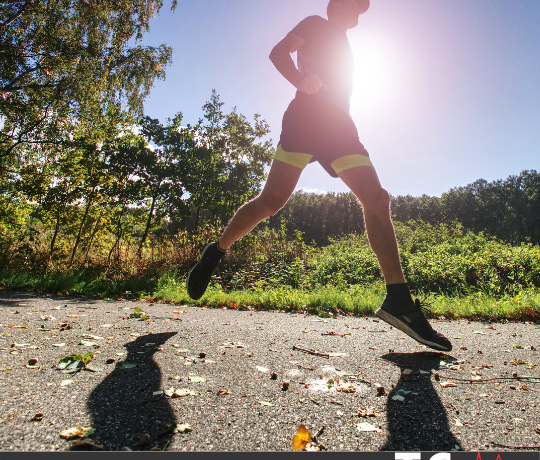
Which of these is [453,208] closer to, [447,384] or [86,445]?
[447,384]

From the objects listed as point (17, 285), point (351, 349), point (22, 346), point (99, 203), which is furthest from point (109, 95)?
point (351, 349)

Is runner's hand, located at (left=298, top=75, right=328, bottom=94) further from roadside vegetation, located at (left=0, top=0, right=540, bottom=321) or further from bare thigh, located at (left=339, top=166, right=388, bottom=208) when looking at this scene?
roadside vegetation, located at (left=0, top=0, right=540, bottom=321)

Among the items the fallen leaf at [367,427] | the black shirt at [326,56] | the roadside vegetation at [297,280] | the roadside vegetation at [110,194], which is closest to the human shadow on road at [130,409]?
the fallen leaf at [367,427]

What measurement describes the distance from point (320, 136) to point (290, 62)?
0.55m

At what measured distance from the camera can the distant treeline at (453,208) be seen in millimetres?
57031

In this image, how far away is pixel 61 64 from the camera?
9.02m

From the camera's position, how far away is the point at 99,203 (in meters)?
8.95

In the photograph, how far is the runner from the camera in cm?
204

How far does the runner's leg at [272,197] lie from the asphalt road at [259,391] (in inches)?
33.5

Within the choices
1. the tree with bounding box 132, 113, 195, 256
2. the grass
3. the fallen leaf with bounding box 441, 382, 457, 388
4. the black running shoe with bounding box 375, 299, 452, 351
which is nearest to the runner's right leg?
the black running shoe with bounding box 375, 299, 452, 351

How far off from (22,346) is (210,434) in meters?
1.61

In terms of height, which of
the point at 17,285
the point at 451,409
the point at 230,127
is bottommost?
the point at 17,285

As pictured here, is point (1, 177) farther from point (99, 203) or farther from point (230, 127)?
point (230, 127)

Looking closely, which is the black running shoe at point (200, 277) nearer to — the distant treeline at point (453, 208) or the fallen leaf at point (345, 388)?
the fallen leaf at point (345, 388)
